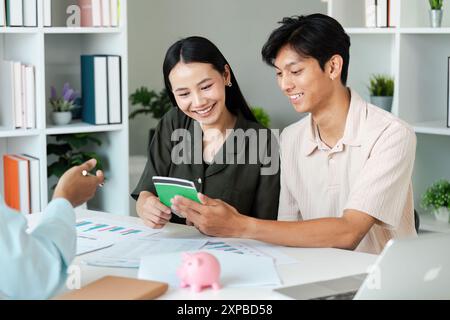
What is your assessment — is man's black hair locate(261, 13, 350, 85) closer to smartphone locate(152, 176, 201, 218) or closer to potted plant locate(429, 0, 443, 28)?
smartphone locate(152, 176, 201, 218)

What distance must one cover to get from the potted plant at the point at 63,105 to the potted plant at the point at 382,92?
55.6 inches

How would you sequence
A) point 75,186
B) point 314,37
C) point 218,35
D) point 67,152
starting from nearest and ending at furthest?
point 75,186, point 314,37, point 67,152, point 218,35

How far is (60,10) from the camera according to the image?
379cm

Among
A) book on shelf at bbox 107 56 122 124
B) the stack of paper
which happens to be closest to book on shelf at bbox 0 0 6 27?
book on shelf at bbox 107 56 122 124

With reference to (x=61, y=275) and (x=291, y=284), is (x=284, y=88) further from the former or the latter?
(x=61, y=275)

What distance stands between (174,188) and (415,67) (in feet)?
5.91

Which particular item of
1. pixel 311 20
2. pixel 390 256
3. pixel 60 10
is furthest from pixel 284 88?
pixel 60 10

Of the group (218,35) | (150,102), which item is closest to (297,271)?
(150,102)

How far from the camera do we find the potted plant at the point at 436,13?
3.42 meters

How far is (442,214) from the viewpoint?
3.53 metres

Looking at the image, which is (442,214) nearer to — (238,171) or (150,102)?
(238,171)

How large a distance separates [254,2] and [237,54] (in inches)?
13.2

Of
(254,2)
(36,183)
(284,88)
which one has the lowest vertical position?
(36,183)
